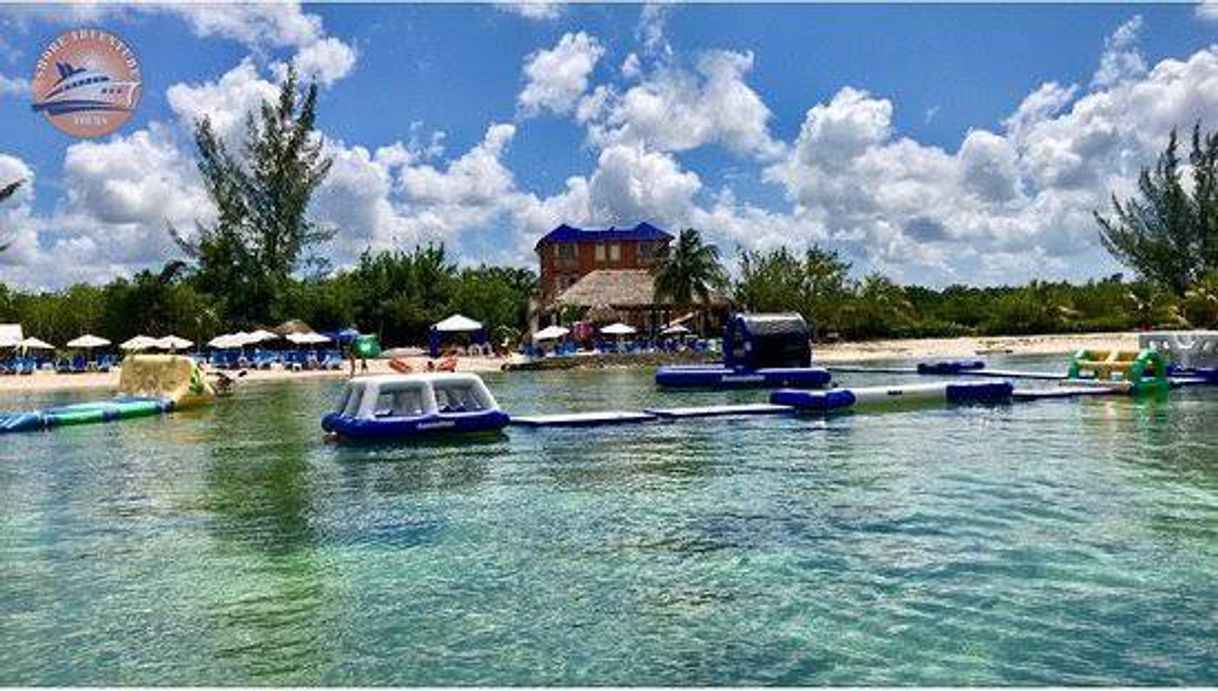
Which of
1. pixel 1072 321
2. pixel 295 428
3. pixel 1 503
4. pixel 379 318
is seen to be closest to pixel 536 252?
pixel 379 318

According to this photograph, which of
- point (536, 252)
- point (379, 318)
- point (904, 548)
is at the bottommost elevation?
point (904, 548)

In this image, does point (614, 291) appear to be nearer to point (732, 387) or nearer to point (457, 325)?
point (457, 325)

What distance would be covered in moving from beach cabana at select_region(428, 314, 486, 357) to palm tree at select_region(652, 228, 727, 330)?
1354 centimetres

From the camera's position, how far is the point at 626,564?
36.8ft

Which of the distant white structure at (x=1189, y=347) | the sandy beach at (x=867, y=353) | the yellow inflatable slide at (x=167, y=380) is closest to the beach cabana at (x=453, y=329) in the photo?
the sandy beach at (x=867, y=353)

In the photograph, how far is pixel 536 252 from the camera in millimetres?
113688

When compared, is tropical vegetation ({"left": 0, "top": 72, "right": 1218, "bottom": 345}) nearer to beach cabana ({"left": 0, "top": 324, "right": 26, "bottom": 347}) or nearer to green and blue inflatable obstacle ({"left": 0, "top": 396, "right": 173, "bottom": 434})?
beach cabana ({"left": 0, "top": 324, "right": 26, "bottom": 347})

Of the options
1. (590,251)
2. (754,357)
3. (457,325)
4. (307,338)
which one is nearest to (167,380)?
(754,357)

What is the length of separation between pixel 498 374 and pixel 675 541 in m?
45.7

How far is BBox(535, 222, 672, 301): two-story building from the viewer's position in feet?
360

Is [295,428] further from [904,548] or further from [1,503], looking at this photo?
[904,548]

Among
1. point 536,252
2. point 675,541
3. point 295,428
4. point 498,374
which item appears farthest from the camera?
point 536,252

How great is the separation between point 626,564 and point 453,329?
5577 cm

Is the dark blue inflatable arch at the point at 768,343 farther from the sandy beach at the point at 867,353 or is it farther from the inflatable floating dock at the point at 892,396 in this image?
the sandy beach at the point at 867,353
